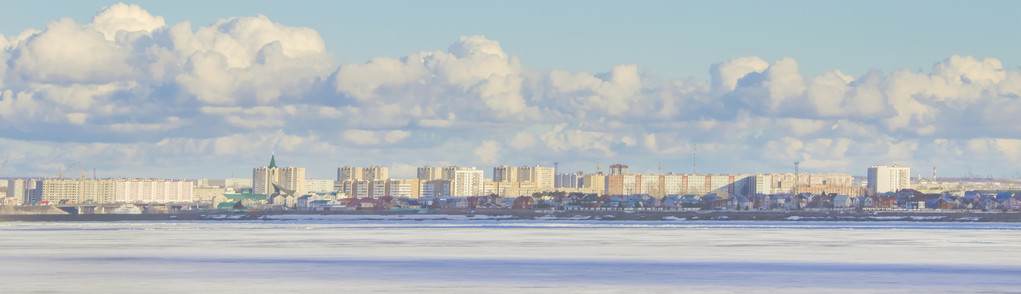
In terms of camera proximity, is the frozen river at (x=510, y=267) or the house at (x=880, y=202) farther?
the house at (x=880, y=202)

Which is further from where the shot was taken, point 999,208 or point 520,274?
point 999,208

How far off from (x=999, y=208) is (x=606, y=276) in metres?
147

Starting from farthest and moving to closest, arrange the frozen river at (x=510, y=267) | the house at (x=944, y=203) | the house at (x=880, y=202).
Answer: the house at (x=880, y=202) → the house at (x=944, y=203) → the frozen river at (x=510, y=267)

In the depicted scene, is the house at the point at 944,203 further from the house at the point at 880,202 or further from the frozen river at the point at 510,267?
the frozen river at the point at 510,267

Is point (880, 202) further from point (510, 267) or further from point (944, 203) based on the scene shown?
point (510, 267)

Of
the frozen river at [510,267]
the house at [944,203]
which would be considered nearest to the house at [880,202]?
the house at [944,203]

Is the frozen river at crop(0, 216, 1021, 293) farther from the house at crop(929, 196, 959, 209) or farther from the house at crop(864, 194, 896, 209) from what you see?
the house at crop(864, 194, 896, 209)

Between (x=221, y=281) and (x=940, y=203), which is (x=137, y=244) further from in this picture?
(x=940, y=203)

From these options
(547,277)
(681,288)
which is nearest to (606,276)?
(547,277)

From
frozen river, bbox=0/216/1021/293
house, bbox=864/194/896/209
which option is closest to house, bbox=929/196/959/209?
house, bbox=864/194/896/209

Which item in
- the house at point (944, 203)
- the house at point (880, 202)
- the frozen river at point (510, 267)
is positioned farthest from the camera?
the house at point (880, 202)

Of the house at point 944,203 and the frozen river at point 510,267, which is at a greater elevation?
the house at point 944,203

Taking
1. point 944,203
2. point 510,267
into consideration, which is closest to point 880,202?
point 944,203

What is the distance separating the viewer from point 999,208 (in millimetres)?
168250
